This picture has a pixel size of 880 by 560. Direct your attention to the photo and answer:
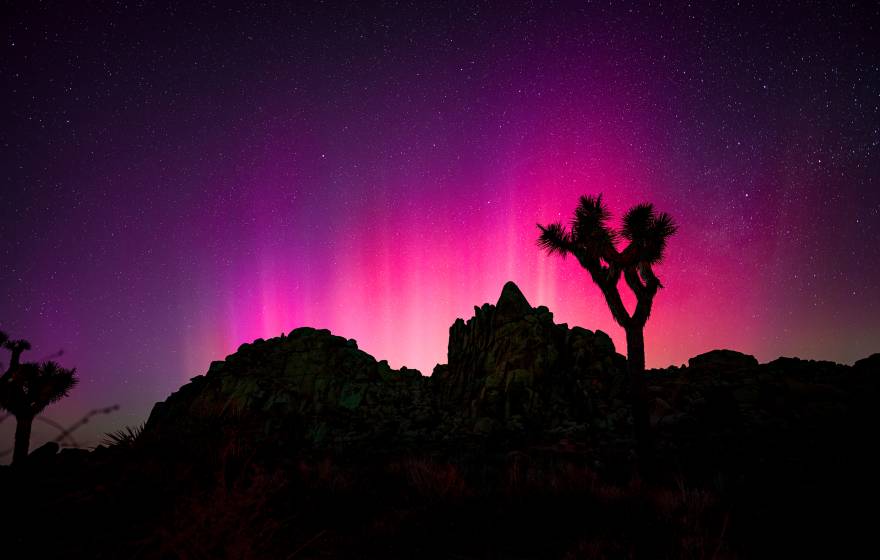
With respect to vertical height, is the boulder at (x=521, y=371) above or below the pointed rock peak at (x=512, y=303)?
below

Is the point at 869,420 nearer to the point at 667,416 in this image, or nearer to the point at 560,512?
the point at 667,416

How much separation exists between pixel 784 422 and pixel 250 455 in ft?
71.1

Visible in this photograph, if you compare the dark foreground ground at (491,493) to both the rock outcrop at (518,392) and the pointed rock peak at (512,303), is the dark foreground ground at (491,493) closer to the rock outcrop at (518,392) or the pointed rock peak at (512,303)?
the rock outcrop at (518,392)

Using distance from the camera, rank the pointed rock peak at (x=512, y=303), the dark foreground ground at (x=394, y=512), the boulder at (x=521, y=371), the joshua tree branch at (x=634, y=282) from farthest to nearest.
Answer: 1. the pointed rock peak at (x=512, y=303)
2. the boulder at (x=521, y=371)
3. the joshua tree branch at (x=634, y=282)
4. the dark foreground ground at (x=394, y=512)

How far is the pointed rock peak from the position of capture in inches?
1258

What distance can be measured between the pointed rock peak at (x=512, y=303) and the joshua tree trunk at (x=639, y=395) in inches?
737

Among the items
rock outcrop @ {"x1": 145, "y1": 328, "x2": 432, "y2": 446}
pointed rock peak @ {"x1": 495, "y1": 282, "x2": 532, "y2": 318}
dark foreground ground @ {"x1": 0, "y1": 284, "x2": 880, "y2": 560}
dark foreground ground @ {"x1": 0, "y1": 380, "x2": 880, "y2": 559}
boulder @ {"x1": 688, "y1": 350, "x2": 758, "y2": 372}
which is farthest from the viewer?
pointed rock peak @ {"x1": 495, "y1": 282, "x2": 532, "y2": 318}

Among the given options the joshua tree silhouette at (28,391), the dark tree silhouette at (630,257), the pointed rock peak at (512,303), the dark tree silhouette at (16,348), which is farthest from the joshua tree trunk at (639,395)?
the dark tree silhouette at (16,348)

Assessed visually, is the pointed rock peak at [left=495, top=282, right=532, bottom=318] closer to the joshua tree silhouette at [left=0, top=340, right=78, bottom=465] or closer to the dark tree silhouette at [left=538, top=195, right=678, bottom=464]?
the dark tree silhouette at [left=538, top=195, right=678, bottom=464]

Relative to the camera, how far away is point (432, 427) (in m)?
25.7

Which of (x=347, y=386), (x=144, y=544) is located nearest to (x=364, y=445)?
(x=347, y=386)

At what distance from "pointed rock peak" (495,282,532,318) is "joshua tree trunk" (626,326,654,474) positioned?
1873 cm

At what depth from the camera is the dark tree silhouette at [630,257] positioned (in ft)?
41.4

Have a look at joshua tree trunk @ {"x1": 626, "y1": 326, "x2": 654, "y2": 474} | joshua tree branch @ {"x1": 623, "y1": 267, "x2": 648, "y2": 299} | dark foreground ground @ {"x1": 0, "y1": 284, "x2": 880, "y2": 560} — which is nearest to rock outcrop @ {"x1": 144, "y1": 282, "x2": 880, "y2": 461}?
dark foreground ground @ {"x1": 0, "y1": 284, "x2": 880, "y2": 560}
